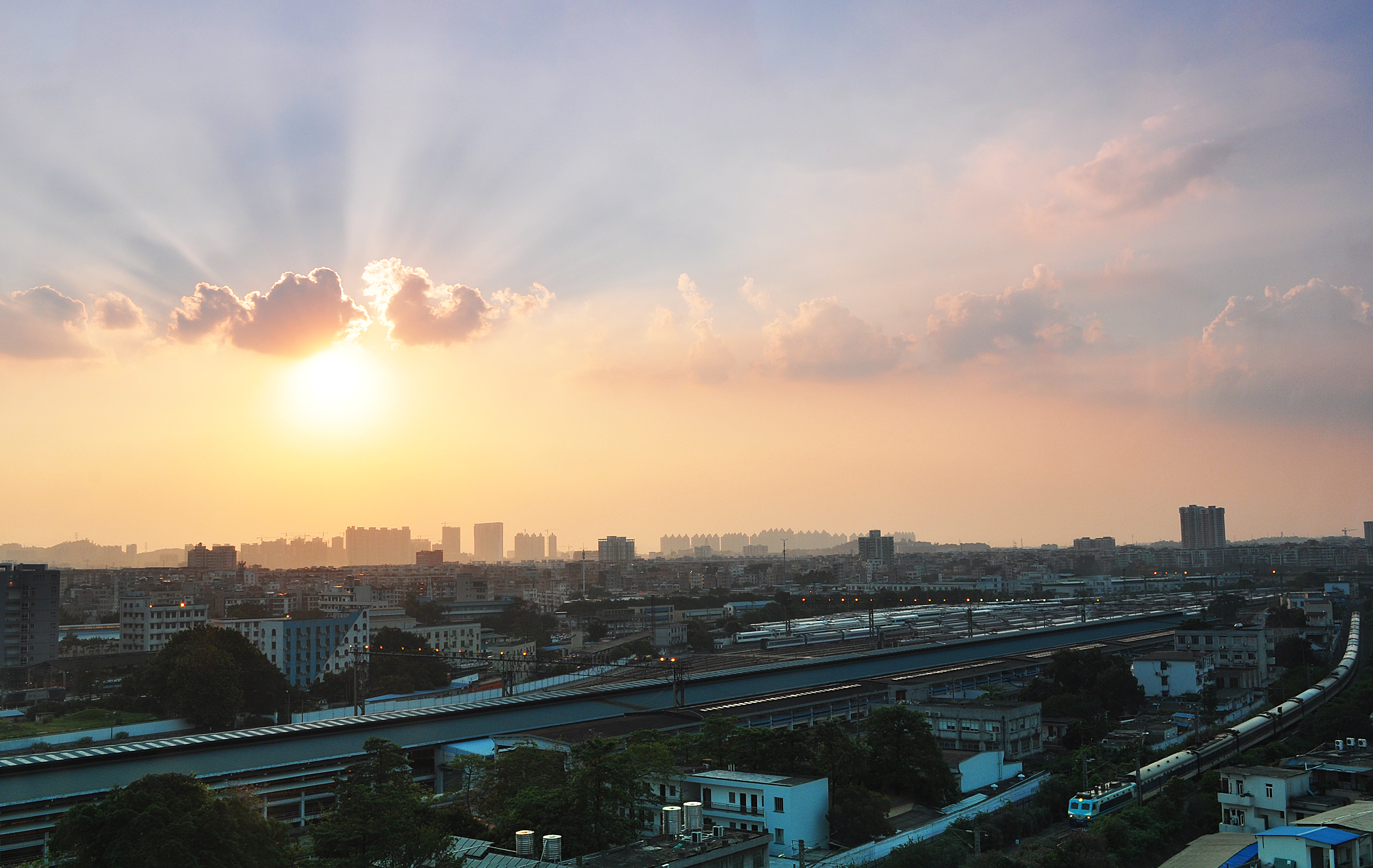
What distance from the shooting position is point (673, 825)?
29.4 feet

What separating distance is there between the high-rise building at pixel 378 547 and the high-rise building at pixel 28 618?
100 m

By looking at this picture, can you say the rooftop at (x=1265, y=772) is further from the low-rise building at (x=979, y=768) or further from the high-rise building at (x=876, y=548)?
the high-rise building at (x=876, y=548)

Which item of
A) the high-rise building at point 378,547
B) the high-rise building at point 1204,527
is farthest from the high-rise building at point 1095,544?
the high-rise building at point 378,547

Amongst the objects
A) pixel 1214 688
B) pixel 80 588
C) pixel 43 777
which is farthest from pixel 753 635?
pixel 80 588

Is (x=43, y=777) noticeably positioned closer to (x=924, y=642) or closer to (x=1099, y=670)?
(x=1099, y=670)

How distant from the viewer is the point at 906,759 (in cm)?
1301

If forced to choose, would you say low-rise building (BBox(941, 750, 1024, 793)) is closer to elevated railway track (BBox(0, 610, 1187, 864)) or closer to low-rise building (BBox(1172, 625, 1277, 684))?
elevated railway track (BBox(0, 610, 1187, 864))

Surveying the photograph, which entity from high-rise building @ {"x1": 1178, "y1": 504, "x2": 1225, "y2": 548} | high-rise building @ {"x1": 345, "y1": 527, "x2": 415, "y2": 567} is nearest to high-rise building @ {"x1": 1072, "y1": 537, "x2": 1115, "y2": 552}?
high-rise building @ {"x1": 1178, "y1": 504, "x2": 1225, "y2": 548}

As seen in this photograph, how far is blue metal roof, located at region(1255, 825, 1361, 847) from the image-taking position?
372 inches

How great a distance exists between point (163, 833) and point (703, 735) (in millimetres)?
7249

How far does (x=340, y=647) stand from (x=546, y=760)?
22444mm

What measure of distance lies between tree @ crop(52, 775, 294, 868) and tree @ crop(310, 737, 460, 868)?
42cm

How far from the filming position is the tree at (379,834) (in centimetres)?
816

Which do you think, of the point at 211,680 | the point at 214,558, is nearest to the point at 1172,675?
the point at 211,680
